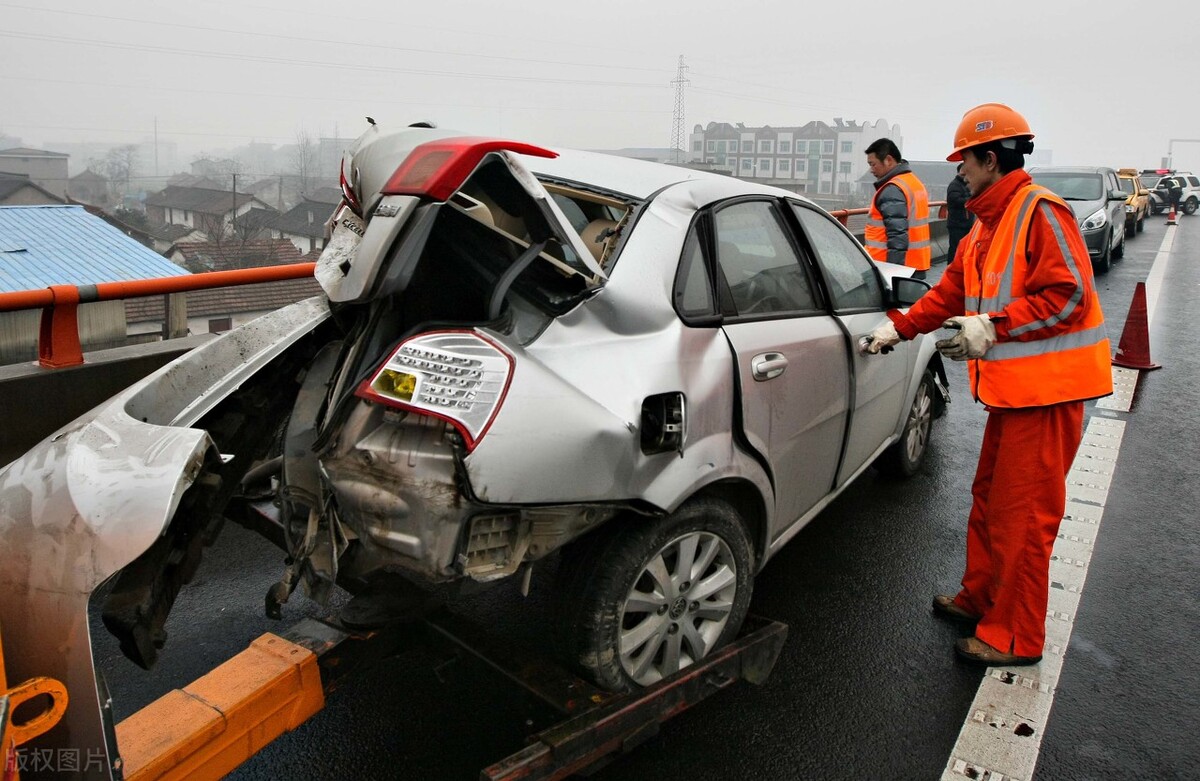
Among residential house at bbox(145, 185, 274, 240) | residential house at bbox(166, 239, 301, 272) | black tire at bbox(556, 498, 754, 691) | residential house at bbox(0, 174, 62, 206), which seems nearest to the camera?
black tire at bbox(556, 498, 754, 691)

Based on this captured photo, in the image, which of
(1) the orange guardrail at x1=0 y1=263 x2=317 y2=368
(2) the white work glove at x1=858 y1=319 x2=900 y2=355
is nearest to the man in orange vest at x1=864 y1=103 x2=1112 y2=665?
(2) the white work glove at x1=858 y1=319 x2=900 y2=355

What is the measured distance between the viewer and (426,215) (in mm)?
2281

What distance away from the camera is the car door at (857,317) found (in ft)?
12.0

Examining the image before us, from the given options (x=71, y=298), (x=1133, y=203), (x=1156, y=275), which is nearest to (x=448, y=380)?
(x=71, y=298)

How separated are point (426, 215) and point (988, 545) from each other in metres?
2.71

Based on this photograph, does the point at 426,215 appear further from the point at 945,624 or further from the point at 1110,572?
the point at 1110,572

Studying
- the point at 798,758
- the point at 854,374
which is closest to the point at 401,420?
the point at 798,758

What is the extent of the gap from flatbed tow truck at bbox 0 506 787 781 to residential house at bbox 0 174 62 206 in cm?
1422

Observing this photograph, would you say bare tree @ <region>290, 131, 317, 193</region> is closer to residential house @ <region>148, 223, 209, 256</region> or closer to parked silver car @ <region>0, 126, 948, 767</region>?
residential house @ <region>148, 223, 209, 256</region>

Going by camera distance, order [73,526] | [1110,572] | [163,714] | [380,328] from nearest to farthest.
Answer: [73,526] → [163,714] → [380,328] → [1110,572]

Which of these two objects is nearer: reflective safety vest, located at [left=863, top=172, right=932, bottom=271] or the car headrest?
the car headrest

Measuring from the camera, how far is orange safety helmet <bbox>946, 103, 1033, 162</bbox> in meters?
3.25

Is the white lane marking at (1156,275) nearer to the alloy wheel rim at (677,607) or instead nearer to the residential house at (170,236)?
the alloy wheel rim at (677,607)

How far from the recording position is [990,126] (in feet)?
10.7
